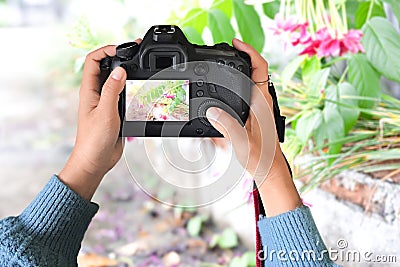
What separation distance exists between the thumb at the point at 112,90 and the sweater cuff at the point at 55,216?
99 mm

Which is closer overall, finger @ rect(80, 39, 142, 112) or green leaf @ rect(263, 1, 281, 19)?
finger @ rect(80, 39, 142, 112)

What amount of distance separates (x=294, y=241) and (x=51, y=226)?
231 mm

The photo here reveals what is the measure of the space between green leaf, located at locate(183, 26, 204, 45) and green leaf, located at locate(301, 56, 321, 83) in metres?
0.21

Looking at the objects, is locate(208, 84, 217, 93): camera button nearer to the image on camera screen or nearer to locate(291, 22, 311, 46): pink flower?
the image on camera screen

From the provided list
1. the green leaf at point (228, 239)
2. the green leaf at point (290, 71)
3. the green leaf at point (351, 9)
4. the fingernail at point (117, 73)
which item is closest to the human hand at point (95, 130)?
the fingernail at point (117, 73)

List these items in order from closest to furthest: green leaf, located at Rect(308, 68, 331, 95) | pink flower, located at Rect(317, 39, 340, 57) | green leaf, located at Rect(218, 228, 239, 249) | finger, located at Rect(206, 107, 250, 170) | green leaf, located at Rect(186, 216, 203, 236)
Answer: finger, located at Rect(206, 107, 250, 170), pink flower, located at Rect(317, 39, 340, 57), green leaf, located at Rect(308, 68, 331, 95), green leaf, located at Rect(218, 228, 239, 249), green leaf, located at Rect(186, 216, 203, 236)

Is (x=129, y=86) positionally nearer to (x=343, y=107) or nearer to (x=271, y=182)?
(x=271, y=182)

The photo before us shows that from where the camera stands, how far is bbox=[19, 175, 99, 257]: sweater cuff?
2.09 feet

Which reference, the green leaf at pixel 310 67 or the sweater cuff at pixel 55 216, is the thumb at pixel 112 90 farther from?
the green leaf at pixel 310 67

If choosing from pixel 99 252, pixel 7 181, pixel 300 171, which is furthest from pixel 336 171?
pixel 7 181

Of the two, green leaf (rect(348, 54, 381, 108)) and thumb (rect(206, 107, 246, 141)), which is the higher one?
thumb (rect(206, 107, 246, 141))

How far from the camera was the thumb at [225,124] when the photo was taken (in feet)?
1.94

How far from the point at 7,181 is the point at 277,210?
4.86ft
